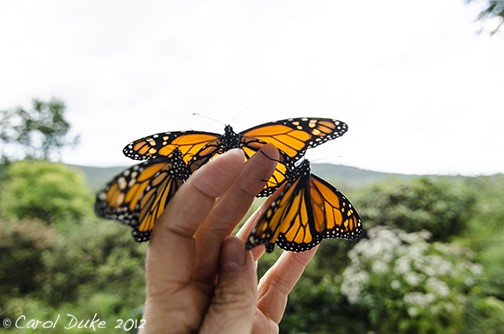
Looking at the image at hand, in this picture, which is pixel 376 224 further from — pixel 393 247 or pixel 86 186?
pixel 86 186

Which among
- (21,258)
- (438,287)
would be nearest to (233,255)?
(438,287)

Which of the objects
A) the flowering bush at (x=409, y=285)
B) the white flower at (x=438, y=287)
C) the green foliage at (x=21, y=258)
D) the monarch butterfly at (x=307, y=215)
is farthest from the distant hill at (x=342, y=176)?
the monarch butterfly at (x=307, y=215)

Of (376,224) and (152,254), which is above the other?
(152,254)

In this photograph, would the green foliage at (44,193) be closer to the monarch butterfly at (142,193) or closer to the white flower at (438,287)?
the white flower at (438,287)

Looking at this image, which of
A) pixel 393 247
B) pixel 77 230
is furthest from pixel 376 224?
pixel 77 230

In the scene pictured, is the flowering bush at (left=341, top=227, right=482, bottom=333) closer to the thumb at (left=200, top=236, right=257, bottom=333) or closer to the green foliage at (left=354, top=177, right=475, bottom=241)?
the green foliage at (left=354, top=177, right=475, bottom=241)

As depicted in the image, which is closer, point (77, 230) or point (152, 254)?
point (152, 254)
